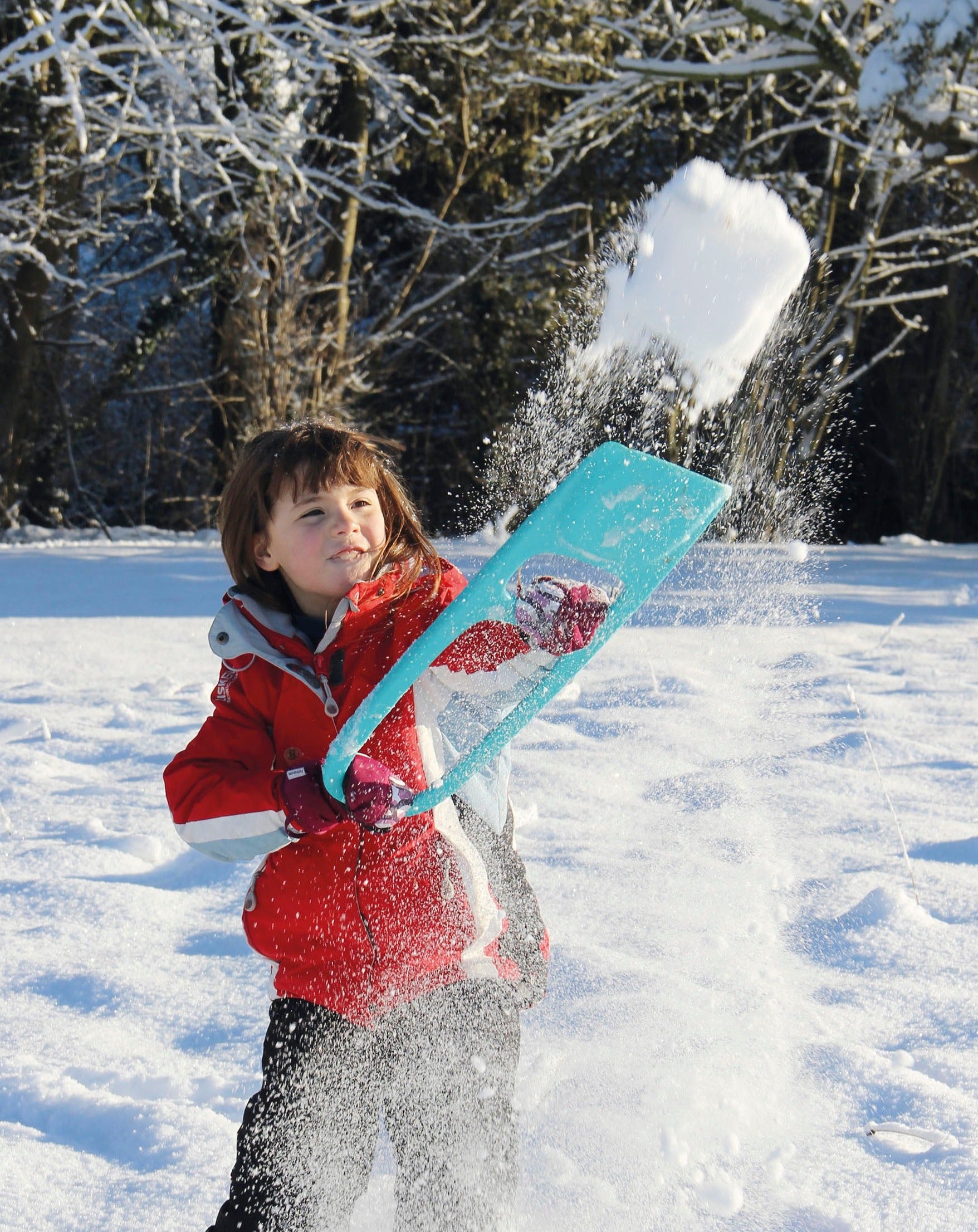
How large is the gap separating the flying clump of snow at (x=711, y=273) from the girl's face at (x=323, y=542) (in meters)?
0.55

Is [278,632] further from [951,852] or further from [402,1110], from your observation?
[951,852]

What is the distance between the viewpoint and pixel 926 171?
31.0 ft

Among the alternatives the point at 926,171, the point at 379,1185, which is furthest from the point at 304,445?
the point at 926,171

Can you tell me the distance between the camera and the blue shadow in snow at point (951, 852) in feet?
8.46


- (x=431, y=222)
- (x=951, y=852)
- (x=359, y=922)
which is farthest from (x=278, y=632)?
(x=431, y=222)

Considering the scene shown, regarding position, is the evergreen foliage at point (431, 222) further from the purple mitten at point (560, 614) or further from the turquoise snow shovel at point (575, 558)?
the purple mitten at point (560, 614)

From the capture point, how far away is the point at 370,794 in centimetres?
139

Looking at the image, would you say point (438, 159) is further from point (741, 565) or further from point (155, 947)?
point (155, 947)

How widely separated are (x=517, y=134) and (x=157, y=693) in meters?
8.58

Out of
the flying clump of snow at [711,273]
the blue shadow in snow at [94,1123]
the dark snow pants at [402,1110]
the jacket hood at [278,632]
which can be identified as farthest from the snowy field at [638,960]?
the flying clump of snow at [711,273]

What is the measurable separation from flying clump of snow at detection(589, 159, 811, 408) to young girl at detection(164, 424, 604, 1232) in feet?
1.67

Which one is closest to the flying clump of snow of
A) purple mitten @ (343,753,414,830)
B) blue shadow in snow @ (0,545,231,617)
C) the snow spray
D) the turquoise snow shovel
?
the snow spray

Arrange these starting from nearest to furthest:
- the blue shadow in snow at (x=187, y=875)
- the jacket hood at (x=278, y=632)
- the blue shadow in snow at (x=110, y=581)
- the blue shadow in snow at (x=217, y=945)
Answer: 1. the jacket hood at (x=278, y=632)
2. the blue shadow in snow at (x=217, y=945)
3. the blue shadow in snow at (x=187, y=875)
4. the blue shadow in snow at (x=110, y=581)

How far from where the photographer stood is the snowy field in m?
1.63
